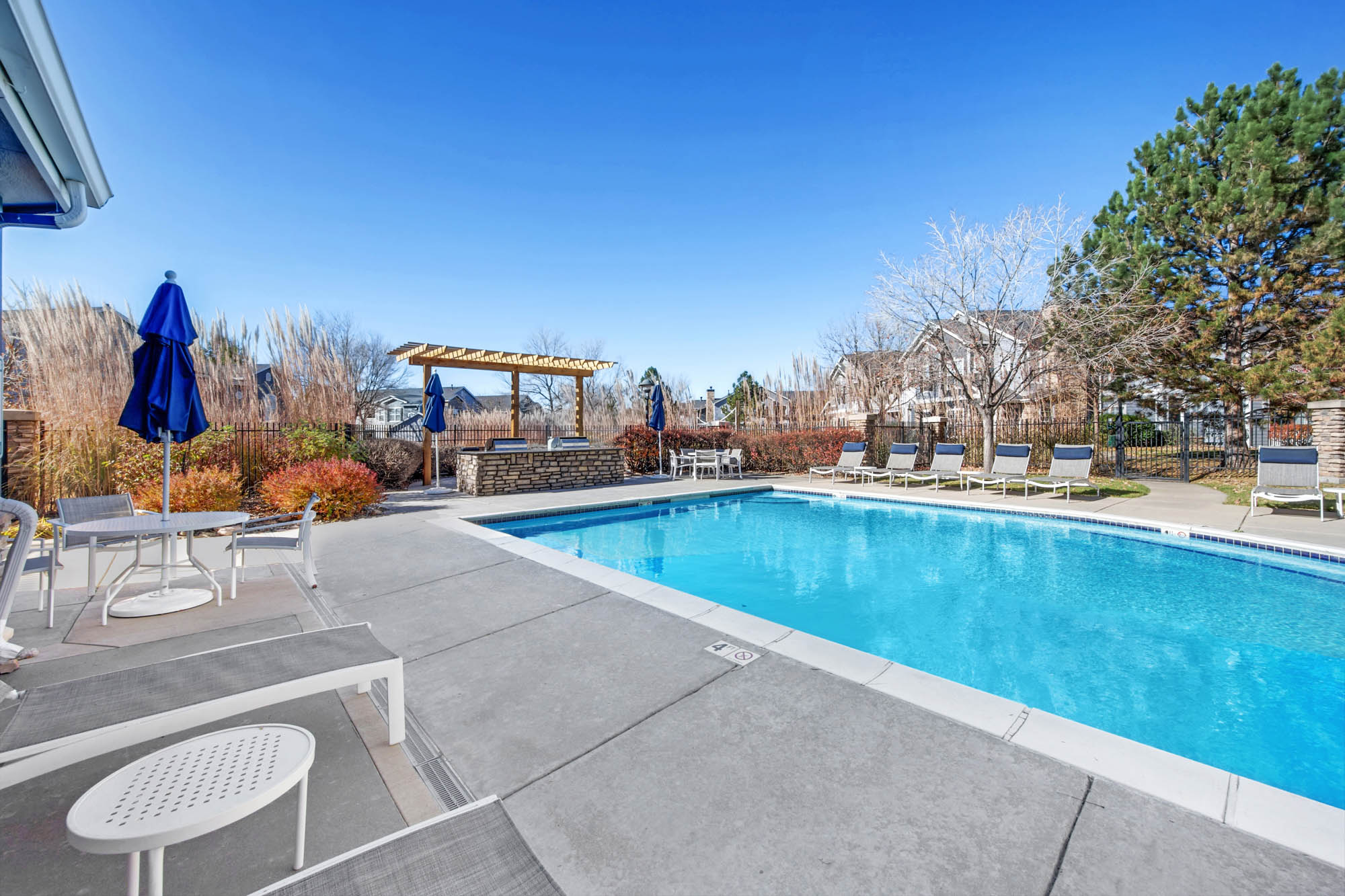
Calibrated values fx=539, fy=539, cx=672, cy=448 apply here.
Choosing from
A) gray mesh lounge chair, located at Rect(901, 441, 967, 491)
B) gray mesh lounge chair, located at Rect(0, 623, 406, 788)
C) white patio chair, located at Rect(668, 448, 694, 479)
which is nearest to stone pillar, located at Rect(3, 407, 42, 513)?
gray mesh lounge chair, located at Rect(0, 623, 406, 788)

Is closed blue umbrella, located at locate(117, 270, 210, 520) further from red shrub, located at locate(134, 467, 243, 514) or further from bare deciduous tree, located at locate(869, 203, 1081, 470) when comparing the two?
bare deciduous tree, located at locate(869, 203, 1081, 470)

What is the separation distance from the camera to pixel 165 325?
12.5 ft

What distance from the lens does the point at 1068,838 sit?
5.20ft

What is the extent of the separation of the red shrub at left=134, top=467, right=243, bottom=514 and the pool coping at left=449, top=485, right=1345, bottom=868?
507cm

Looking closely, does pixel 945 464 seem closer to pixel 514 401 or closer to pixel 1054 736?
pixel 514 401

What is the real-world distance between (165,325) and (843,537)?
23.9ft

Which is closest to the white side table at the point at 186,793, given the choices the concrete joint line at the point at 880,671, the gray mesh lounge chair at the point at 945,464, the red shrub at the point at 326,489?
the concrete joint line at the point at 880,671

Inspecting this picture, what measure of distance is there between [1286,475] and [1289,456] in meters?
0.30

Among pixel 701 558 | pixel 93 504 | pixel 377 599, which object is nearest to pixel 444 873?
pixel 377 599

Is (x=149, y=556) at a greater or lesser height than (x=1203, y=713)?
greater

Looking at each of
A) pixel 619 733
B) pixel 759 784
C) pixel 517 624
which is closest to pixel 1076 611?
pixel 759 784

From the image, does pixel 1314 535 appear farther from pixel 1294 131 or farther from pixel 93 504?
pixel 93 504

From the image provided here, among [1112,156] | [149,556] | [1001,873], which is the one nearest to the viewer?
[1001,873]

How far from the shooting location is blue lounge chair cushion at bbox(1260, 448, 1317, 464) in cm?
759
